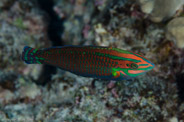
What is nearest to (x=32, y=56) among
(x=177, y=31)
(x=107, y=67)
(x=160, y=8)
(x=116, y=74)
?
(x=107, y=67)

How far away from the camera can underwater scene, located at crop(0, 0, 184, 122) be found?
2.71m

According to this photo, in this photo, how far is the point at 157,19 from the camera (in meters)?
4.07

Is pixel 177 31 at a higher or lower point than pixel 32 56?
higher

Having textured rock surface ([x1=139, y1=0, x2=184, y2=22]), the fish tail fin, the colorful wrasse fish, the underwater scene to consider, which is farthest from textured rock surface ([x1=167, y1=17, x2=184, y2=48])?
the fish tail fin

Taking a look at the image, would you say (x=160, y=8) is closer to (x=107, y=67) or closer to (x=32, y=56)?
(x=107, y=67)

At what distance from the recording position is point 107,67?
8.81ft

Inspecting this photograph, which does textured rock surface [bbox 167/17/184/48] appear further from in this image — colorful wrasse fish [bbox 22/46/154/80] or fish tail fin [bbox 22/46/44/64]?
fish tail fin [bbox 22/46/44/64]

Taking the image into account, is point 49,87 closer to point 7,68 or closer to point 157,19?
point 7,68

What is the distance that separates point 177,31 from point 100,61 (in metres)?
2.48

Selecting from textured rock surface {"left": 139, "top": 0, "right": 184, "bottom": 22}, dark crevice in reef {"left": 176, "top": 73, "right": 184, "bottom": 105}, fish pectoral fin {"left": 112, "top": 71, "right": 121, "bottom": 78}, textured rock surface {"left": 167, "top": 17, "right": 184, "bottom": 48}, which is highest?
textured rock surface {"left": 139, "top": 0, "right": 184, "bottom": 22}

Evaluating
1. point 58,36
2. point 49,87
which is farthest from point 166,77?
point 58,36

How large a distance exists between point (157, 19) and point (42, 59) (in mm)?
3096

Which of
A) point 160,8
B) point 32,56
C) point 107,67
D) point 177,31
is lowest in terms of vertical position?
point 107,67

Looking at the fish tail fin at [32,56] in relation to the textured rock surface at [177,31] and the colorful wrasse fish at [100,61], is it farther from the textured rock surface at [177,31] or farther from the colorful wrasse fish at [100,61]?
the textured rock surface at [177,31]
